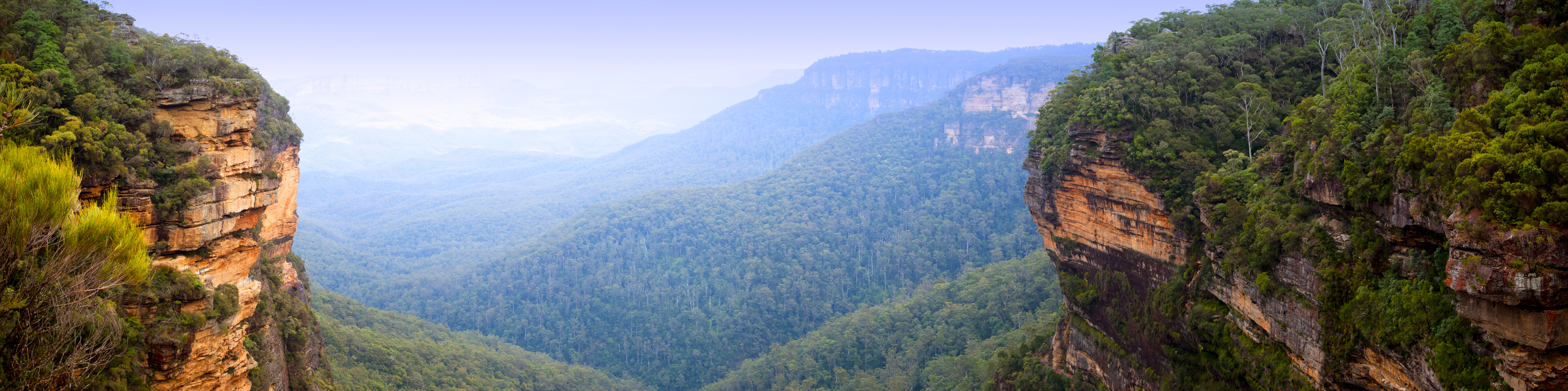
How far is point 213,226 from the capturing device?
52.3 feet

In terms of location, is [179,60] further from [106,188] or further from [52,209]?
[52,209]

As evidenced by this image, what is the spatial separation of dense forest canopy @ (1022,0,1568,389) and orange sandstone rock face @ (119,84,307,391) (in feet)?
75.3

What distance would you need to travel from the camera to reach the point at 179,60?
17.1 meters

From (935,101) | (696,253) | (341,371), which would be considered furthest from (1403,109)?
(935,101)

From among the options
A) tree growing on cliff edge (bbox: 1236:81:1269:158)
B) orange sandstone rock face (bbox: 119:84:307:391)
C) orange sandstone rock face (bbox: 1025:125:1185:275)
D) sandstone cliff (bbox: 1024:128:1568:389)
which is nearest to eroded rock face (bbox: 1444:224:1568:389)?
sandstone cliff (bbox: 1024:128:1568:389)

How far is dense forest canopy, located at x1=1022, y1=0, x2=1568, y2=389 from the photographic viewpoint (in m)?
12.3

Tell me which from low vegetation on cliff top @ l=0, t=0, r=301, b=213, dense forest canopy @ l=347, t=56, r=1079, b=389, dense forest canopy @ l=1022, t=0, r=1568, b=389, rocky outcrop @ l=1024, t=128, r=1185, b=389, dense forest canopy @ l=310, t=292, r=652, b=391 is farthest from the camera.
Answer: dense forest canopy @ l=347, t=56, r=1079, b=389

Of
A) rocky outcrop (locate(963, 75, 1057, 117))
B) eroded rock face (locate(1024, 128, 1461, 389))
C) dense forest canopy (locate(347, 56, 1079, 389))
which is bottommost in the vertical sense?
dense forest canopy (locate(347, 56, 1079, 389))

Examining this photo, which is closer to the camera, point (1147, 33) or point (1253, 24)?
point (1253, 24)

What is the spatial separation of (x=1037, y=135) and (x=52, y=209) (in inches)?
1313

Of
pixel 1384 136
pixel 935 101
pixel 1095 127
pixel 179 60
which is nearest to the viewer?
pixel 1384 136

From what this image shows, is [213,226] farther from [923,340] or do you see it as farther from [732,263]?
[732,263]

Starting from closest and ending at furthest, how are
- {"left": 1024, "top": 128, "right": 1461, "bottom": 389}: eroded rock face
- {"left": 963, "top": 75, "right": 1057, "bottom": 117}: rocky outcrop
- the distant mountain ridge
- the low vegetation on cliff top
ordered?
the low vegetation on cliff top < {"left": 1024, "top": 128, "right": 1461, "bottom": 389}: eroded rock face < the distant mountain ridge < {"left": 963, "top": 75, "right": 1057, "bottom": 117}: rocky outcrop

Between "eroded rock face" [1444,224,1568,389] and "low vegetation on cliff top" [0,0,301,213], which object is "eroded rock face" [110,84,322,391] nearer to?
"low vegetation on cliff top" [0,0,301,213]
